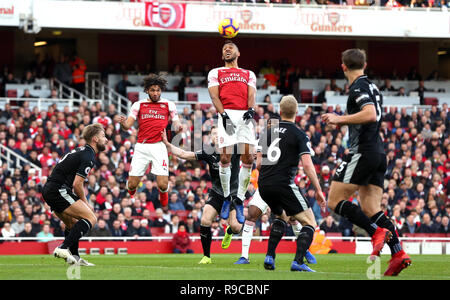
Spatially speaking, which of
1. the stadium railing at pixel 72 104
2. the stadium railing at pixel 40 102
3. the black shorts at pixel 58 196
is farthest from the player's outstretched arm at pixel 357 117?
the stadium railing at pixel 72 104

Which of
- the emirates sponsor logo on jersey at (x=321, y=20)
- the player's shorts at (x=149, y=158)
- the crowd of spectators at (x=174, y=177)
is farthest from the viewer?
the emirates sponsor logo on jersey at (x=321, y=20)

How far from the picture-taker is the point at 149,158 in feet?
51.4

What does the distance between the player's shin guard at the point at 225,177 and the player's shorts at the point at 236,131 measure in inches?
14.2

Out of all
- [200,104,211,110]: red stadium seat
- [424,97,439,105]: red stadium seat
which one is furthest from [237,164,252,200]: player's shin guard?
[424,97,439,105]: red stadium seat

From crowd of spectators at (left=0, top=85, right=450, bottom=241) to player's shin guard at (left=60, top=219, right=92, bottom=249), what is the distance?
882 centimetres

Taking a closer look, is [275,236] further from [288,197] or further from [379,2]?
[379,2]

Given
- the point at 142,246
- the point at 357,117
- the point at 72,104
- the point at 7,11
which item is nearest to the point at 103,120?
the point at 72,104

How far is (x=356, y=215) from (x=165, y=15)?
70.8 feet

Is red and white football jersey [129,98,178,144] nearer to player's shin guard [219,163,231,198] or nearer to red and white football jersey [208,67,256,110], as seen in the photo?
red and white football jersey [208,67,256,110]

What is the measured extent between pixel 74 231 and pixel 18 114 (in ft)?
48.0

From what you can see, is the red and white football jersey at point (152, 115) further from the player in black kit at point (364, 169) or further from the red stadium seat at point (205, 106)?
the red stadium seat at point (205, 106)

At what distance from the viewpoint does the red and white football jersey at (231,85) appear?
1459 centimetres

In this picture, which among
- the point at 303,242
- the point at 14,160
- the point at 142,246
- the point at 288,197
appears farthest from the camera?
the point at 14,160

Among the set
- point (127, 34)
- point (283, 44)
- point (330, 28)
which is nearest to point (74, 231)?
point (330, 28)
